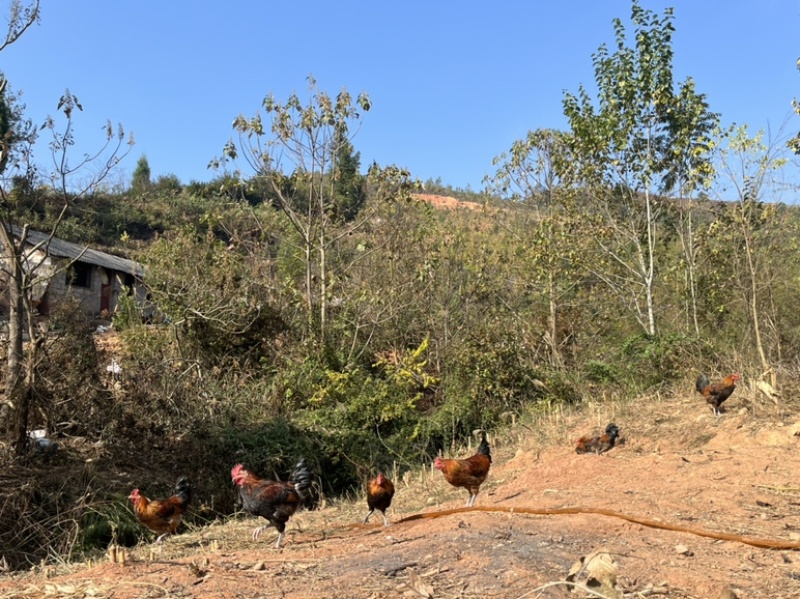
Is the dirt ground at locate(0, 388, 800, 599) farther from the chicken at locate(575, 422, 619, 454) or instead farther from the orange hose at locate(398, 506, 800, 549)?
the chicken at locate(575, 422, 619, 454)

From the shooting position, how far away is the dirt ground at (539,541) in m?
3.71

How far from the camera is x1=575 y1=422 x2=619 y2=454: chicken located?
8.16 metres

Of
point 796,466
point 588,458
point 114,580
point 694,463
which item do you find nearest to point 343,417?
point 588,458

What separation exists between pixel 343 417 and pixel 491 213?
678 centimetres

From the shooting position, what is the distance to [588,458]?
307 inches

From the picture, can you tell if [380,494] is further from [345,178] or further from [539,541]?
[345,178]

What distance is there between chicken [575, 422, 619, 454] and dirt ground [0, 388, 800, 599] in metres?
0.19

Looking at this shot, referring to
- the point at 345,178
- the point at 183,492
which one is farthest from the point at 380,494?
the point at 345,178

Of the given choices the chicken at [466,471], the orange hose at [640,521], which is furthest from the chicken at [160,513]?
the chicken at [466,471]

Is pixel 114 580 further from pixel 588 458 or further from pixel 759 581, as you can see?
pixel 588 458

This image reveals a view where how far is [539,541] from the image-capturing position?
176 inches

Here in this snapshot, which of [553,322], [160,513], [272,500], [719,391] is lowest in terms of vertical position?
[160,513]

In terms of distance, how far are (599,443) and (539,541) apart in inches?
158

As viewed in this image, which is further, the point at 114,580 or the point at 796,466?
the point at 796,466
